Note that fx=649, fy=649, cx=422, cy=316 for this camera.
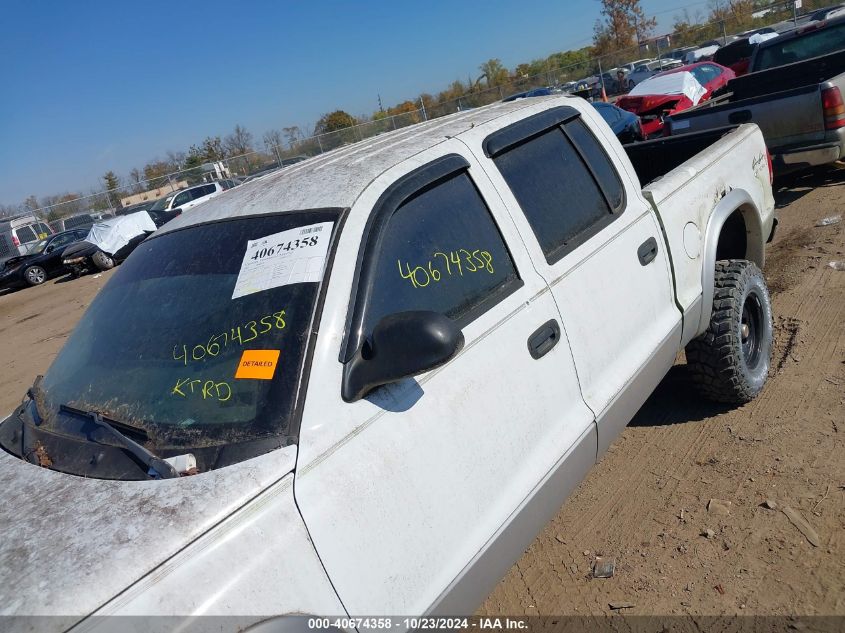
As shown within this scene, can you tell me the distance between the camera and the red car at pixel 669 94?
14.2m

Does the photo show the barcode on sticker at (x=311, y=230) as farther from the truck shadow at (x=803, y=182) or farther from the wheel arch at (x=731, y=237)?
the truck shadow at (x=803, y=182)

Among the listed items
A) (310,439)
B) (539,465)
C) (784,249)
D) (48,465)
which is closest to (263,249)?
(310,439)

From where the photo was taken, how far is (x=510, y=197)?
2689 millimetres

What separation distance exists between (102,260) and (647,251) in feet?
63.3

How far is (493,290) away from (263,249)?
0.85 m

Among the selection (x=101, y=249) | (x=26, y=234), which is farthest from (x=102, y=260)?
(x=26, y=234)

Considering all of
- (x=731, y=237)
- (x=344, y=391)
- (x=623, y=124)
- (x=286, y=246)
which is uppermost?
(x=286, y=246)

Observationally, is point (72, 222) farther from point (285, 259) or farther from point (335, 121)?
point (285, 259)

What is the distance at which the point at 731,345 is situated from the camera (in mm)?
3623

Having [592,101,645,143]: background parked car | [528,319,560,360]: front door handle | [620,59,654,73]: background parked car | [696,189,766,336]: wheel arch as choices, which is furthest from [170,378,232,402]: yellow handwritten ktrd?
[620,59,654,73]: background parked car

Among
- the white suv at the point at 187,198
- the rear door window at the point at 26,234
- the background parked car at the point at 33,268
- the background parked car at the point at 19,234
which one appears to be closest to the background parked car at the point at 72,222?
the background parked car at the point at 19,234

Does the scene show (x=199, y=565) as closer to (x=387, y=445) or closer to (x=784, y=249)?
(x=387, y=445)

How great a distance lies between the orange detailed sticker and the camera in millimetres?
1897

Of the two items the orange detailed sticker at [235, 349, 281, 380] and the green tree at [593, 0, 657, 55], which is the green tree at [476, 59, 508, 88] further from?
the orange detailed sticker at [235, 349, 281, 380]
